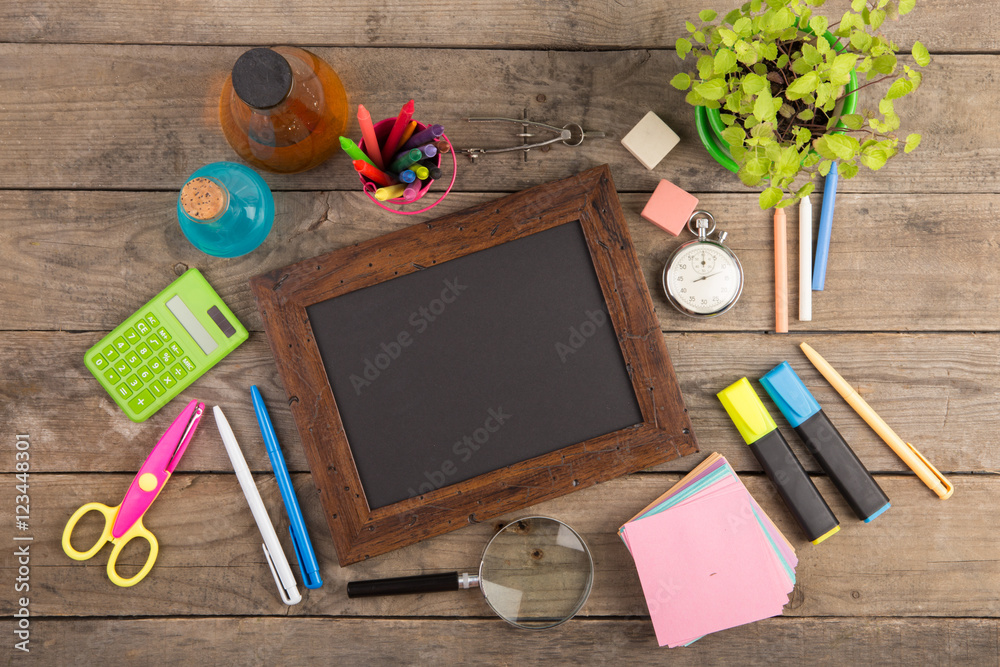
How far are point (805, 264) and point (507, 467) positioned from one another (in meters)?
0.58

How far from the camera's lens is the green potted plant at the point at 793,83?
0.73 m

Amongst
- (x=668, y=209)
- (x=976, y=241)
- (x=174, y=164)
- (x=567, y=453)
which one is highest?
(x=174, y=164)

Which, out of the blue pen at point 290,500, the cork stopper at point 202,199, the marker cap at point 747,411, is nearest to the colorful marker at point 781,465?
the marker cap at point 747,411

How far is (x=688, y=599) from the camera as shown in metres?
0.95

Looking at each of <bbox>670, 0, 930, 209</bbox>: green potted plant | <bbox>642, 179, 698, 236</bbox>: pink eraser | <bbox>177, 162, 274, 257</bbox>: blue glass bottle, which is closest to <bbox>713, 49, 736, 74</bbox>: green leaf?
<bbox>670, 0, 930, 209</bbox>: green potted plant

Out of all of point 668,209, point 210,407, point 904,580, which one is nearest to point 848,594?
point 904,580

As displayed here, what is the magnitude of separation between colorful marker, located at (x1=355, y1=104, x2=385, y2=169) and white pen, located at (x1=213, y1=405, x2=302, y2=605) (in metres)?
0.47

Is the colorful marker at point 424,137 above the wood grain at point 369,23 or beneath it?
beneath

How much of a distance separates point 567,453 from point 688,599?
0.30 meters

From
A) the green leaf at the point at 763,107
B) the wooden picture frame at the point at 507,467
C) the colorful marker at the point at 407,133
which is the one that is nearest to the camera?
the green leaf at the point at 763,107

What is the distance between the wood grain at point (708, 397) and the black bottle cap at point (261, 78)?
0.38 meters

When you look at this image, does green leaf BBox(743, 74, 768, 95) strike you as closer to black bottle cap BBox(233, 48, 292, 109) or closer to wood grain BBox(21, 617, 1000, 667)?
black bottle cap BBox(233, 48, 292, 109)

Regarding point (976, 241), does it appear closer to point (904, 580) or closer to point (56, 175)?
point (904, 580)

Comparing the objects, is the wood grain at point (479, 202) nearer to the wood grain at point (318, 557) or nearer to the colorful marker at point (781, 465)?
the colorful marker at point (781, 465)
